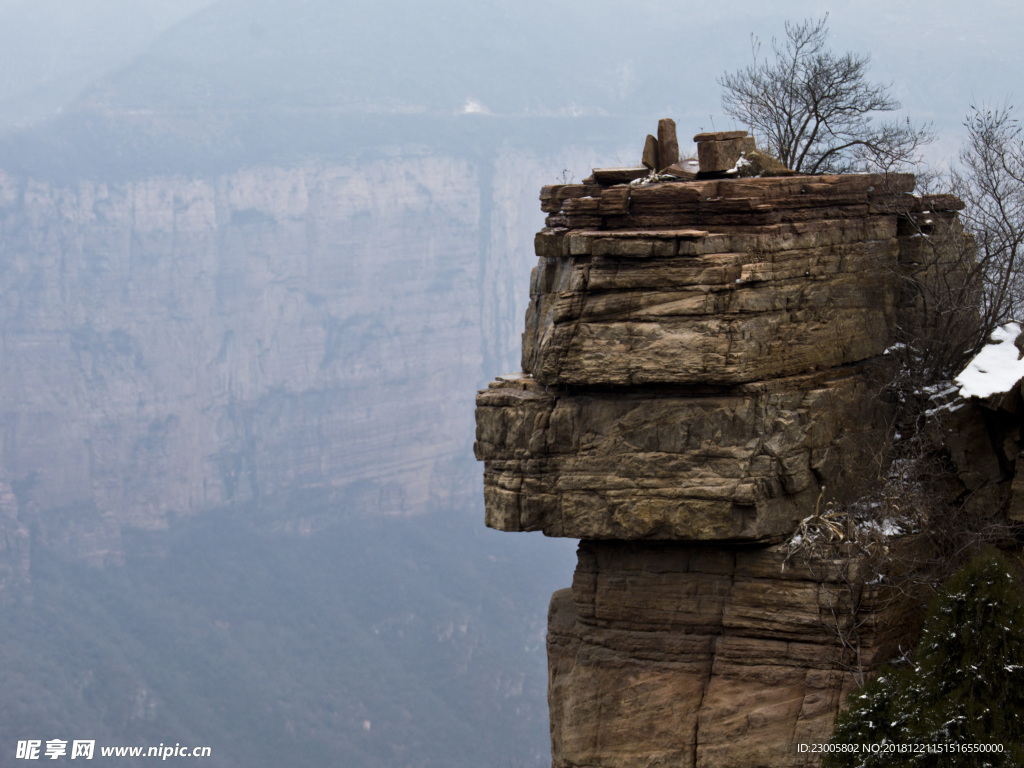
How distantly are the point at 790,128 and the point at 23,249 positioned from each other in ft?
400

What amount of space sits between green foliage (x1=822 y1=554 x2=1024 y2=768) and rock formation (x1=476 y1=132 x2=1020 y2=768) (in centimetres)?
404

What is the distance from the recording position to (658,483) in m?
19.2

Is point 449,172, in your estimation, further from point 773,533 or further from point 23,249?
point 773,533

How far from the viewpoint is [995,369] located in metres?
19.0

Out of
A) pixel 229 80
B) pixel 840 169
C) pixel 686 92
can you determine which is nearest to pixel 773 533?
pixel 840 169

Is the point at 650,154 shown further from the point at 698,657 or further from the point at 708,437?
the point at 698,657

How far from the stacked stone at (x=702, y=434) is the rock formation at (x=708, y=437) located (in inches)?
1.4

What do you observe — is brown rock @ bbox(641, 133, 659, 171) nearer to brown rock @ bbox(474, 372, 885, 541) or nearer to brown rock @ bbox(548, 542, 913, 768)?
brown rock @ bbox(474, 372, 885, 541)

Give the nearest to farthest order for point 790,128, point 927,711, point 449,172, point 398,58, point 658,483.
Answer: point 927,711 < point 658,483 < point 790,128 < point 449,172 < point 398,58

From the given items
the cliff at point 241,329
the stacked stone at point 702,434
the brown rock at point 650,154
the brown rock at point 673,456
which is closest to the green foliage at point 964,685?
the stacked stone at point 702,434

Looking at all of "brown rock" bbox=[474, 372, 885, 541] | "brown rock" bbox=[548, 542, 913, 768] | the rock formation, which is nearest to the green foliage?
the rock formation

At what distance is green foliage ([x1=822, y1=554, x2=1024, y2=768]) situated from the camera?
1397 cm

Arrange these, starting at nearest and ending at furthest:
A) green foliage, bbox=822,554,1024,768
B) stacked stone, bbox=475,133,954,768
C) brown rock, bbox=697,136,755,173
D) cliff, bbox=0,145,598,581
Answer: green foliage, bbox=822,554,1024,768 < stacked stone, bbox=475,133,954,768 < brown rock, bbox=697,136,755,173 < cliff, bbox=0,145,598,581

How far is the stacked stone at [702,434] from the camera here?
740 inches
